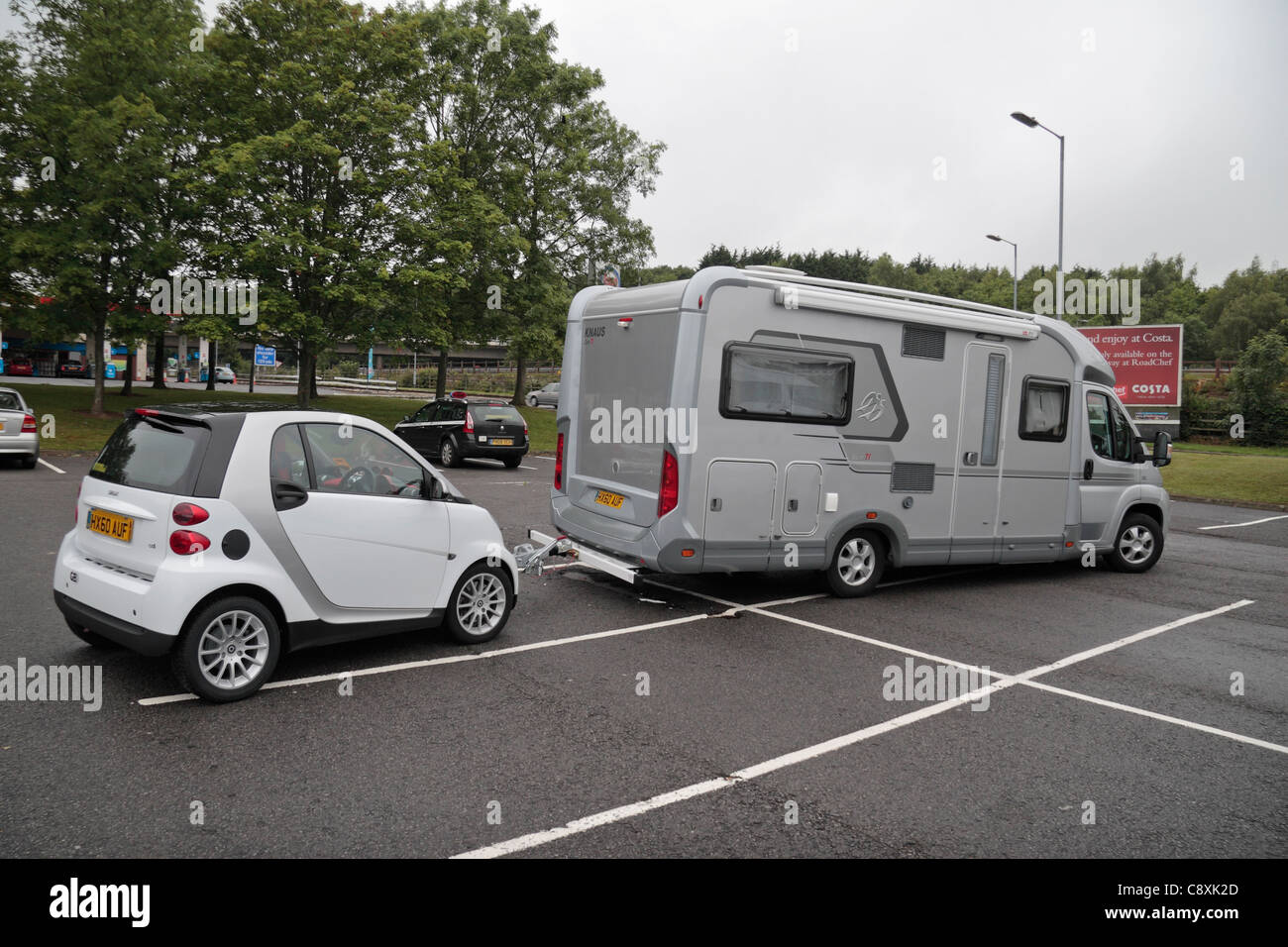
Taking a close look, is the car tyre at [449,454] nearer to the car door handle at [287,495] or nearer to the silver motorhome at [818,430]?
the silver motorhome at [818,430]

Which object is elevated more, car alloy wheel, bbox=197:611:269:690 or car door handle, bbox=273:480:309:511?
car door handle, bbox=273:480:309:511

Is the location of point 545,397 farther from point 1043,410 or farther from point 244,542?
point 244,542

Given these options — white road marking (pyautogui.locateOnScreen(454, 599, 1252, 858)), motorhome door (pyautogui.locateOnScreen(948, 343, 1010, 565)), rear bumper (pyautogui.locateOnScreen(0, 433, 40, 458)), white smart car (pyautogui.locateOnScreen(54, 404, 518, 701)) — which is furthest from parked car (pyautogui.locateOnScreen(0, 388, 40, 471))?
white road marking (pyautogui.locateOnScreen(454, 599, 1252, 858))

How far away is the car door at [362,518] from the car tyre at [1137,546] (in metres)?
8.63

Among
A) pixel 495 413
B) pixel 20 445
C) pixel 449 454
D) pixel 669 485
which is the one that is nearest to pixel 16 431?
pixel 20 445

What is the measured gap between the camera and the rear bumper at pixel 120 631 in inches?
182

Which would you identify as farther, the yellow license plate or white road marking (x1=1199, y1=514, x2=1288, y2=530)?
white road marking (x1=1199, y1=514, x2=1288, y2=530)

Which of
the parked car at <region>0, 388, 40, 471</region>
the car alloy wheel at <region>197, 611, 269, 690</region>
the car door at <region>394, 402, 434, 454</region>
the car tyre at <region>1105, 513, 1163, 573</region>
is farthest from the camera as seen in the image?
the car door at <region>394, 402, 434, 454</region>

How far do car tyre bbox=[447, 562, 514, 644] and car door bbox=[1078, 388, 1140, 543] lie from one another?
694 centimetres

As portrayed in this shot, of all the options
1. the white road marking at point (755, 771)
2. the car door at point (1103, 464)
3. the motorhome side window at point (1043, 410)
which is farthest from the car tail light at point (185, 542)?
the car door at point (1103, 464)

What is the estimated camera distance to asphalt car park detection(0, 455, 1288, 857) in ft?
12.0

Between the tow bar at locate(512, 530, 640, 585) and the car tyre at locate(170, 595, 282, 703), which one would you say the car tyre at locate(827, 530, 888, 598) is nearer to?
the tow bar at locate(512, 530, 640, 585)
